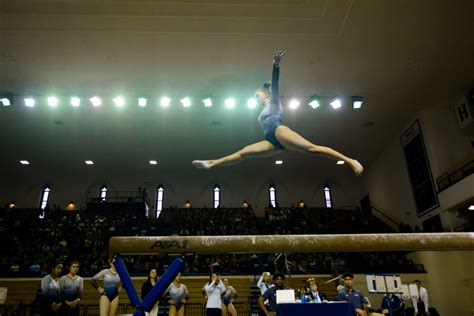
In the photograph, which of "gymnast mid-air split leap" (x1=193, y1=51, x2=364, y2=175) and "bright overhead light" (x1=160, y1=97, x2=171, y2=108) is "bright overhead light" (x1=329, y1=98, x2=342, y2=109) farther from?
"gymnast mid-air split leap" (x1=193, y1=51, x2=364, y2=175)

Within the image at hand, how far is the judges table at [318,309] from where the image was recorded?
5.09 meters

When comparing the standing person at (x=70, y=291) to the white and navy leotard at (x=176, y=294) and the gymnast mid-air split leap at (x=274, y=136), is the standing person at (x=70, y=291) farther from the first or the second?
the gymnast mid-air split leap at (x=274, y=136)

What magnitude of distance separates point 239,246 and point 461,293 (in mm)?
12707

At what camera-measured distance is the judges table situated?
5.09 meters

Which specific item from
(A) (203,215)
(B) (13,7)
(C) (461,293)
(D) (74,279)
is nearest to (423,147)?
(C) (461,293)

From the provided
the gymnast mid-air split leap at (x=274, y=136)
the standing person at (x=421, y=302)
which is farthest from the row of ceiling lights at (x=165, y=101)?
the gymnast mid-air split leap at (x=274, y=136)

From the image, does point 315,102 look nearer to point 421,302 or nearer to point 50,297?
point 421,302

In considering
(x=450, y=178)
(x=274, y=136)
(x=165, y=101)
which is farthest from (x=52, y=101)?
(x=450, y=178)

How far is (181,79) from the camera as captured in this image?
11.4 metres

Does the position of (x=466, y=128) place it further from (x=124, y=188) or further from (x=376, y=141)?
(x=124, y=188)

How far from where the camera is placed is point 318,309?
16.7 feet

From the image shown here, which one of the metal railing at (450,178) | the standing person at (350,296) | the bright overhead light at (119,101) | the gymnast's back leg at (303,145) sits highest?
the bright overhead light at (119,101)

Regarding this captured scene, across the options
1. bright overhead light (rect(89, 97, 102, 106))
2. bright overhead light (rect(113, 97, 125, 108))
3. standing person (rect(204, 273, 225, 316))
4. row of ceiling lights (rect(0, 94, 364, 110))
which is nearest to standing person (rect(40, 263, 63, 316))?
standing person (rect(204, 273, 225, 316))

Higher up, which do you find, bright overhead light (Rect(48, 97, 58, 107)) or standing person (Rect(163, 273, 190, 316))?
bright overhead light (Rect(48, 97, 58, 107))
